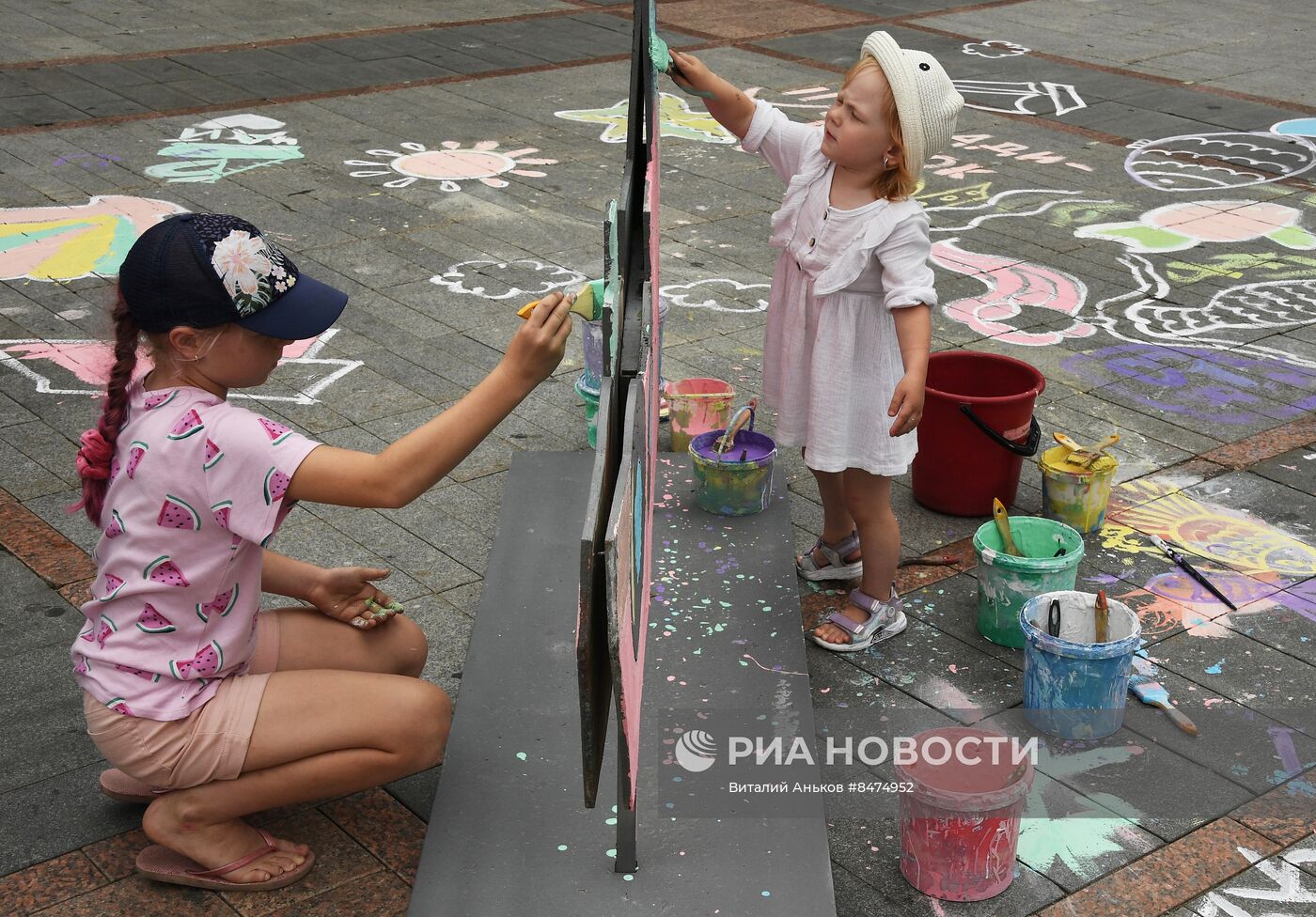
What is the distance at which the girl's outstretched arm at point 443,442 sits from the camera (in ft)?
7.80

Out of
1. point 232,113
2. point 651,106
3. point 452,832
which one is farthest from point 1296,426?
point 232,113

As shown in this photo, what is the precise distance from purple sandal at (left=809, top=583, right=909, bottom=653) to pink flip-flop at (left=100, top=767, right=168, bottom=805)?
1.68 meters

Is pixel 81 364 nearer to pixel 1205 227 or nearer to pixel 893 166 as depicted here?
pixel 893 166

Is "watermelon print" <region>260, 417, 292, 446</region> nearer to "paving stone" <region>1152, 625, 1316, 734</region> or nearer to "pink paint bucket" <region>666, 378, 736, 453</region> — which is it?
"pink paint bucket" <region>666, 378, 736, 453</region>

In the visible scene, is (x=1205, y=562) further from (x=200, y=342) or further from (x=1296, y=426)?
(x=200, y=342)

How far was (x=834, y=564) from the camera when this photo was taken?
13.1ft

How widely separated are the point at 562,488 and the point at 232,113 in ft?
17.7

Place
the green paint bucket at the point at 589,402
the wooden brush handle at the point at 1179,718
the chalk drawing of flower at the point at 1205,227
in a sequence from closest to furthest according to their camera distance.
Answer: the wooden brush handle at the point at 1179,718
the green paint bucket at the point at 589,402
the chalk drawing of flower at the point at 1205,227

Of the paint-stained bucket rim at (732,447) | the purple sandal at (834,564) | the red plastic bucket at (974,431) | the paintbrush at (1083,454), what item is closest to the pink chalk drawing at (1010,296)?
the red plastic bucket at (974,431)

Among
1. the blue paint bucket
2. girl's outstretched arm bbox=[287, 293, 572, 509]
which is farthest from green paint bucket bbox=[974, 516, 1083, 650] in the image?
girl's outstretched arm bbox=[287, 293, 572, 509]

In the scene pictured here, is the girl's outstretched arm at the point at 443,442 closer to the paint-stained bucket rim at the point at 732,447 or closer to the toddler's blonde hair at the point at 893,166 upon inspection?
the toddler's blonde hair at the point at 893,166

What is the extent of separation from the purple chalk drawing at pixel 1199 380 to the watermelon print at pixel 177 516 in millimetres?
3616

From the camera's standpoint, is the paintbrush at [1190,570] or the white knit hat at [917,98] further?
the paintbrush at [1190,570]

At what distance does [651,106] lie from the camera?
304 cm
